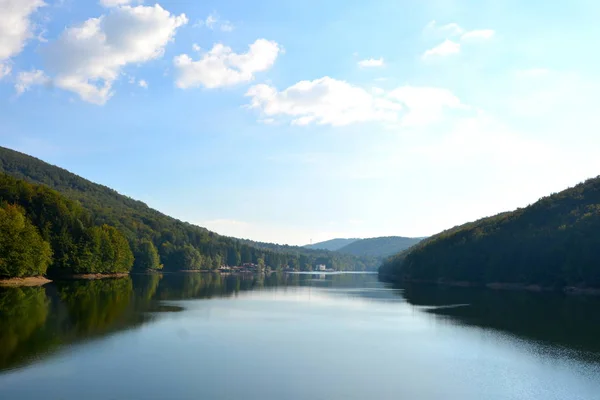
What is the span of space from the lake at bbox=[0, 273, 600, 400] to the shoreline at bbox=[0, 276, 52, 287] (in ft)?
88.9

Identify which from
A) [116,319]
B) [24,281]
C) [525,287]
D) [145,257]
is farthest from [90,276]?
[525,287]

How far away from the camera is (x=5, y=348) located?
90.1 feet

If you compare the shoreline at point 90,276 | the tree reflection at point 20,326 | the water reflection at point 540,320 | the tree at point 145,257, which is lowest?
the water reflection at point 540,320

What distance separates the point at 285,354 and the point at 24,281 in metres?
64.3

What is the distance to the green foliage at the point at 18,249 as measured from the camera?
73.5 metres

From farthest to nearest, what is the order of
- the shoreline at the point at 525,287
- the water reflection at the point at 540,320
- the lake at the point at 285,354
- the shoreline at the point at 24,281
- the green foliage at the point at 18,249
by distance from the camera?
the shoreline at the point at 525,287
the shoreline at the point at 24,281
the green foliage at the point at 18,249
the water reflection at the point at 540,320
the lake at the point at 285,354

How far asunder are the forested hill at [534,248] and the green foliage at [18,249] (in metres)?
93.4

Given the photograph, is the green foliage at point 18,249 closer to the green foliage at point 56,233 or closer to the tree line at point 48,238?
the tree line at point 48,238

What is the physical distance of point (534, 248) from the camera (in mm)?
106250

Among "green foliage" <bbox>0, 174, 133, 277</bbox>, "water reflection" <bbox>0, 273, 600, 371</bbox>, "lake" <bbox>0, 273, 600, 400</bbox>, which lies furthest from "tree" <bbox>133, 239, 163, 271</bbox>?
"lake" <bbox>0, 273, 600, 400</bbox>

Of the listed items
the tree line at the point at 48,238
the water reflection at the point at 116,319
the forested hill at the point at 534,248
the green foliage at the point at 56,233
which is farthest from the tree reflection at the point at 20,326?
the forested hill at the point at 534,248

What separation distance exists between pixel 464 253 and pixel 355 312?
8076 centimetres

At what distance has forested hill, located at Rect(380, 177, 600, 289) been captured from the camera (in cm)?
9488

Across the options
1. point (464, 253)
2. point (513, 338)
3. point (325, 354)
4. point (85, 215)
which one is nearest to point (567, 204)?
point (464, 253)
